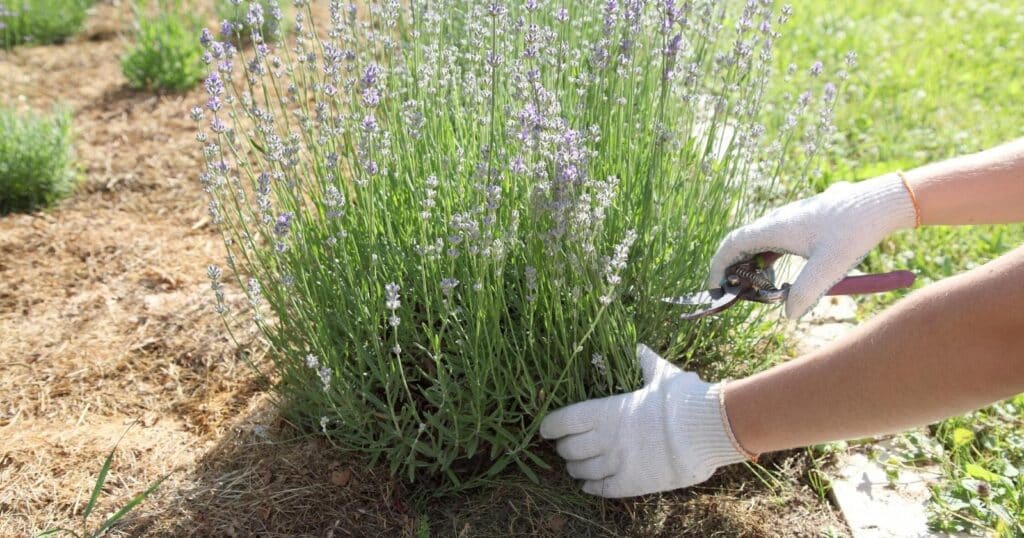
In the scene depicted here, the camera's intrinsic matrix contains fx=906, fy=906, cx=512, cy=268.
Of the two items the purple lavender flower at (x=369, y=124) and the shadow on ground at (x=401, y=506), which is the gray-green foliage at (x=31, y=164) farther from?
the purple lavender flower at (x=369, y=124)

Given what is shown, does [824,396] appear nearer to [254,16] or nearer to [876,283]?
[876,283]

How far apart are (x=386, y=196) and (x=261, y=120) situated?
1.12ft

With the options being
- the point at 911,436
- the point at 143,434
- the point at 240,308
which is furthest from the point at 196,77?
the point at 911,436

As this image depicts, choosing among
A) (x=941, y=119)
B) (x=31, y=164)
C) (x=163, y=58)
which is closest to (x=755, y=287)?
(x=941, y=119)

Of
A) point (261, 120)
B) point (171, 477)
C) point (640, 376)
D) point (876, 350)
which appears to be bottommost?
point (171, 477)

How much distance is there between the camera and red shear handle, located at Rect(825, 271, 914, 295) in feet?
6.75

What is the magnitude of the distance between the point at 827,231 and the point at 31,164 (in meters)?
3.00

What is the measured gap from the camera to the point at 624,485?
6.86ft

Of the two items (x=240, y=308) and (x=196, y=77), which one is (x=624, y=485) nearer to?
(x=240, y=308)

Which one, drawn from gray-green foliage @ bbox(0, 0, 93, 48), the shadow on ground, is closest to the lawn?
the shadow on ground

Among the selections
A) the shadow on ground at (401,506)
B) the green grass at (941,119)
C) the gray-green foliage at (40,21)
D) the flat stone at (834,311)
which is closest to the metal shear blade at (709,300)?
the shadow on ground at (401,506)

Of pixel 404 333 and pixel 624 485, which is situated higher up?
pixel 404 333

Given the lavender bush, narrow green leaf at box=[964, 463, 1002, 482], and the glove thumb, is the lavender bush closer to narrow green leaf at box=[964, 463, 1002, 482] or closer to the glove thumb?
the glove thumb

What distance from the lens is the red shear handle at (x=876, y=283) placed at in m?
2.06
